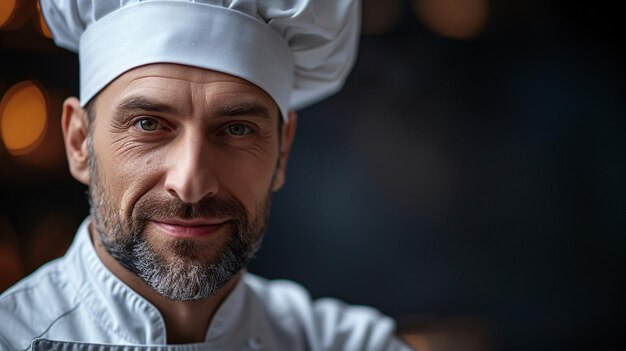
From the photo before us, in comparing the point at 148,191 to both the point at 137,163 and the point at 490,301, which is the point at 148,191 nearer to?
the point at 137,163

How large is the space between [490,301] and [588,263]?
1.83ft

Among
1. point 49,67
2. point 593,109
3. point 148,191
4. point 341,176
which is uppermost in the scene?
point 148,191

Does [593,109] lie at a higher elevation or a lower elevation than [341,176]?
higher

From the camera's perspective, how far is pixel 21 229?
7.25ft

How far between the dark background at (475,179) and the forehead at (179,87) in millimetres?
1470

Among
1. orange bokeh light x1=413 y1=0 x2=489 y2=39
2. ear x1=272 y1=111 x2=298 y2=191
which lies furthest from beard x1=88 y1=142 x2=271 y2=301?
orange bokeh light x1=413 y1=0 x2=489 y2=39

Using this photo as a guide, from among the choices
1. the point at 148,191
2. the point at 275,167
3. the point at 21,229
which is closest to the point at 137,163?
the point at 148,191

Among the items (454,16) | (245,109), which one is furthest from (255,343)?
(454,16)

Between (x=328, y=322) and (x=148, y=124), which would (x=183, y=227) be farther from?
(x=328, y=322)

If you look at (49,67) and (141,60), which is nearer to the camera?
(141,60)

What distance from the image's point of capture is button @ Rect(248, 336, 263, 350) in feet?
5.18

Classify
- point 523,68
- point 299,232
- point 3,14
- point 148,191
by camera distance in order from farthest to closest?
point 523,68 < point 299,232 < point 3,14 < point 148,191

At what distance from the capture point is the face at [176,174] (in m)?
1.30

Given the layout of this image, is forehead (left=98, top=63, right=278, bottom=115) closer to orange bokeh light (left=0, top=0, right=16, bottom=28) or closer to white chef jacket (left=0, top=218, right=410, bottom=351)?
white chef jacket (left=0, top=218, right=410, bottom=351)
